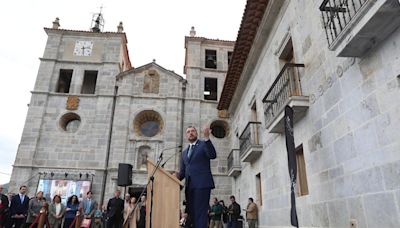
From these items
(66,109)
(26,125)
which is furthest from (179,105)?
(26,125)

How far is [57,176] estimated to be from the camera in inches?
597

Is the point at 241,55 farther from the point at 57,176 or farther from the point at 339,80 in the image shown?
the point at 57,176

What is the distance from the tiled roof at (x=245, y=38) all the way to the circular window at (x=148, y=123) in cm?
541

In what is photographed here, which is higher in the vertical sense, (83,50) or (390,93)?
(83,50)

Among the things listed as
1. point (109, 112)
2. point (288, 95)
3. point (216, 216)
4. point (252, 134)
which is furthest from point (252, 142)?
point (109, 112)

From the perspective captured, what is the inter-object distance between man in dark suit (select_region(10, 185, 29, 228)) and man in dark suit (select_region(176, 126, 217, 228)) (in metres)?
7.09

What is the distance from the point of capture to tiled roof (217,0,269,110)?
8434mm

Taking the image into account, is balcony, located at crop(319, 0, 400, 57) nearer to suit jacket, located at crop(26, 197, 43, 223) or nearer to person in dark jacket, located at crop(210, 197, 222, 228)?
person in dark jacket, located at crop(210, 197, 222, 228)

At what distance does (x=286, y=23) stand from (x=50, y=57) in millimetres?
15985

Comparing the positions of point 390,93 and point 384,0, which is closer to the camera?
point 384,0

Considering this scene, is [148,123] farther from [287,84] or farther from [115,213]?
[287,84]

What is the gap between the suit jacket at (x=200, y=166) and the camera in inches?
134

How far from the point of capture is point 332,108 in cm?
480

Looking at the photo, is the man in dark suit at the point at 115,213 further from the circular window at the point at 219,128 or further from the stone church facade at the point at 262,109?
the circular window at the point at 219,128
